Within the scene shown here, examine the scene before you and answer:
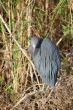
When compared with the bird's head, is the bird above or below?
below

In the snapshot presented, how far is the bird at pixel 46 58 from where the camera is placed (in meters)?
1.47

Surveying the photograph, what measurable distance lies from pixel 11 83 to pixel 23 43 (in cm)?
25

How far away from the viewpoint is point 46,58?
4.90 ft

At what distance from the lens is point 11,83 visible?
204cm

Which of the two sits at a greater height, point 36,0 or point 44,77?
point 36,0

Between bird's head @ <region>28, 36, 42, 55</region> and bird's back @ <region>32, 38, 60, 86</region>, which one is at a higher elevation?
bird's head @ <region>28, 36, 42, 55</region>

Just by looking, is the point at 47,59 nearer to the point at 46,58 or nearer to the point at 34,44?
the point at 46,58

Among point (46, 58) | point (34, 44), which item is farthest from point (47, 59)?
point (34, 44)

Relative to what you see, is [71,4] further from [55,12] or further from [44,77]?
[44,77]

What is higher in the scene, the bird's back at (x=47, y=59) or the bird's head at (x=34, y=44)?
the bird's head at (x=34, y=44)

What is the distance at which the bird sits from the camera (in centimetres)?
147

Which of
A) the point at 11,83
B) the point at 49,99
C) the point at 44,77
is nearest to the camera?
the point at 44,77

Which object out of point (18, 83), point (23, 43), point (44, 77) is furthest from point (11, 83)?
point (44, 77)

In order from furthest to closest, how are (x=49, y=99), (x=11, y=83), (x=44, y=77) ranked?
(x=11, y=83) → (x=49, y=99) → (x=44, y=77)
